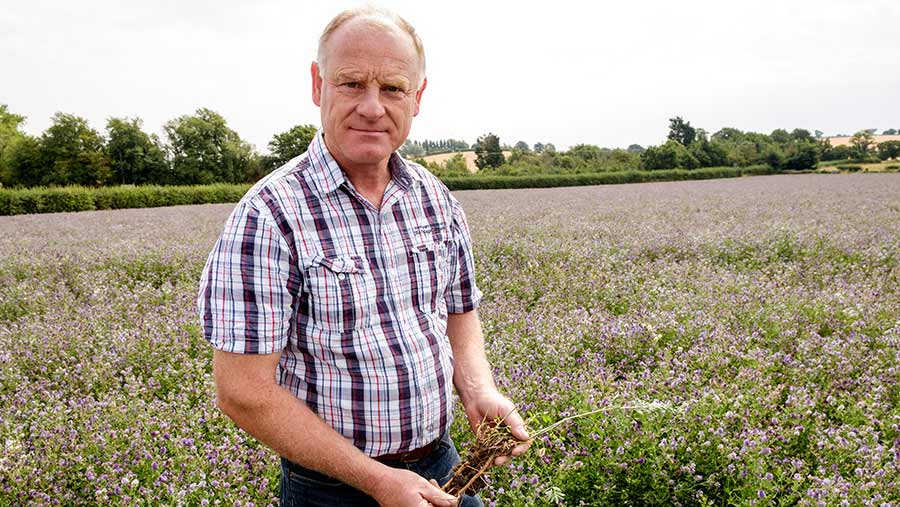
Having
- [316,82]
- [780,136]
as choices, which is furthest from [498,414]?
[780,136]

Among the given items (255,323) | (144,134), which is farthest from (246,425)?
(144,134)

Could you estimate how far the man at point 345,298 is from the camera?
4.27ft

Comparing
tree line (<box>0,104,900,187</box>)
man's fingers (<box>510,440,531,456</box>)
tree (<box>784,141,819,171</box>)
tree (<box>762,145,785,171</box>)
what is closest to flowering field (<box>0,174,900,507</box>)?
man's fingers (<box>510,440,531,456</box>)

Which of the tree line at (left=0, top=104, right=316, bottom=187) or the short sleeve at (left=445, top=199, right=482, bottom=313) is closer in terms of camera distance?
the short sleeve at (left=445, top=199, right=482, bottom=313)

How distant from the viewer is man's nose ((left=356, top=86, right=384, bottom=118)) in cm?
143

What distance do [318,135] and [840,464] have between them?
2.80 metres

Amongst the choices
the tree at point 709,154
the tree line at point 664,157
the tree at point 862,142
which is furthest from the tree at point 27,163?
the tree at point 862,142

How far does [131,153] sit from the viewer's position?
51469 millimetres

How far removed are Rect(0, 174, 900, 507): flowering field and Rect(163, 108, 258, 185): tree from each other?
51.3m

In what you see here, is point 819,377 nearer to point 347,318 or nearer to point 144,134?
point 347,318

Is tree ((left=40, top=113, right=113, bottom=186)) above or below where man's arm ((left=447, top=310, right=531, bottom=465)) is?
above

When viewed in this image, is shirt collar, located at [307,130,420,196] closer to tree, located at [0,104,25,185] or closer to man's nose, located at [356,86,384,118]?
man's nose, located at [356,86,384,118]

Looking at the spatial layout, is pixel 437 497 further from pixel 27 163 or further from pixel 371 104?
pixel 27 163

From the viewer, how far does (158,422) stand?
3080 millimetres
